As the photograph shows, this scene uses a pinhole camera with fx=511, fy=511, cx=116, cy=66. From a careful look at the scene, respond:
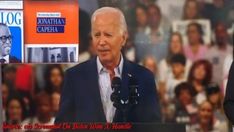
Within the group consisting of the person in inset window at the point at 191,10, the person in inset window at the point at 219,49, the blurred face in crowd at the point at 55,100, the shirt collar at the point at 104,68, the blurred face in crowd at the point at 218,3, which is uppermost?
the blurred face in crowd at the point at 218,3

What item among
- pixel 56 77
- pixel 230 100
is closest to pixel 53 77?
pixel 56 77

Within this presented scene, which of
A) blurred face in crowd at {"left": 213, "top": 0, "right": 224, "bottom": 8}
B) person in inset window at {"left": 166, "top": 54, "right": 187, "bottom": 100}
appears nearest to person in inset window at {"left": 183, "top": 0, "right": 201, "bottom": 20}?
blurred face in crowd at {"left": 213, "top": 0, "right": 224, "bottom": 8}

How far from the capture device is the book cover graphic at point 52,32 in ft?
14.7

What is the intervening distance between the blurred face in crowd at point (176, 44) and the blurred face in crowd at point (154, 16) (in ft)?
0.61

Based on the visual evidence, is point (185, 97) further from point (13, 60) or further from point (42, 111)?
point (13, 60)

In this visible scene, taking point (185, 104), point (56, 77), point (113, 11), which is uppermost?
point (113, 11)

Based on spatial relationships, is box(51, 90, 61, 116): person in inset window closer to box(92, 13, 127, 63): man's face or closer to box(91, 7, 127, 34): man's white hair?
box(92, 13, 127, 63): man's face

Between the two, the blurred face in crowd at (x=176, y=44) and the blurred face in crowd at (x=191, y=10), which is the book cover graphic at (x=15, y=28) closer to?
the blurred face in crowd at (x=176, y=44)

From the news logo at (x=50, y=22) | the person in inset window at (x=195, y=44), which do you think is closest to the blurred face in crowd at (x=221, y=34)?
→ the person in inset window at (x=195, y=44)

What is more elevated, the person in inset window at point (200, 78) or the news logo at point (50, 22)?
the news logo at point (50, 22)

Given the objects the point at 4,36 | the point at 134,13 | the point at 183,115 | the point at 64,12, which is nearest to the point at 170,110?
the point at 183,115

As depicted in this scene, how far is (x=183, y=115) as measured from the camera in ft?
14.7

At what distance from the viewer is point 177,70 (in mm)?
4465

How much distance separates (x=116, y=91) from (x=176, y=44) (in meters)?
0.67
